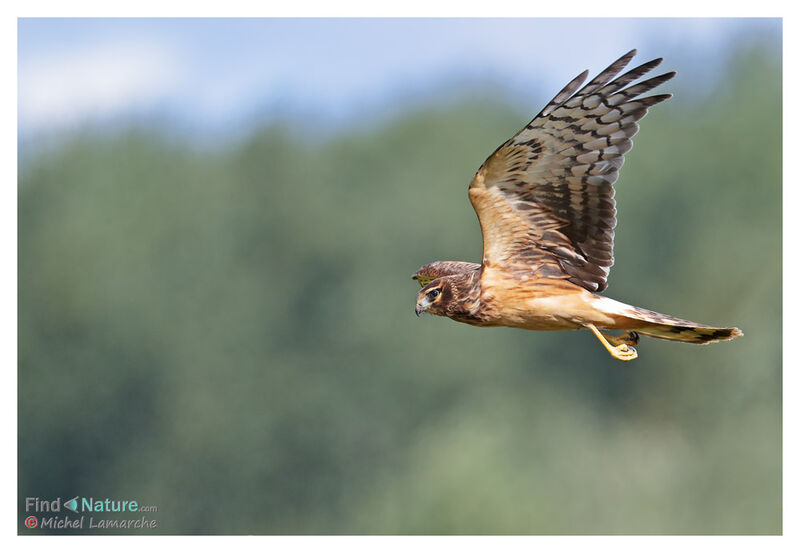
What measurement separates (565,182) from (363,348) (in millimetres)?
27031

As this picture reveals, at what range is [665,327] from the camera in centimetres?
609

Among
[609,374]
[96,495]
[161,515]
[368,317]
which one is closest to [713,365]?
[609,374]

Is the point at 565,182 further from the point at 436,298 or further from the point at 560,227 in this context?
the point at 436,298

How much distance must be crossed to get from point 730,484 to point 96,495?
671 inches

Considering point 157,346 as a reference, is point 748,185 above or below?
above

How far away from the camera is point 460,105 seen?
3753 centimetres

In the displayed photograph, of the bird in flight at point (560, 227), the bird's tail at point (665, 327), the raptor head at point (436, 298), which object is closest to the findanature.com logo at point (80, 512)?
the raptor head at point (436, 298)

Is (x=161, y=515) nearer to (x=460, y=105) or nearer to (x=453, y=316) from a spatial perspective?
(x=460, y=105)

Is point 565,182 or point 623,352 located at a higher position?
point 565,182

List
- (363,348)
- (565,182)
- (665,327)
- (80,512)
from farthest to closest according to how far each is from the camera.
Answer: (363,348)
(80,512)
(565,182)
(665,327)

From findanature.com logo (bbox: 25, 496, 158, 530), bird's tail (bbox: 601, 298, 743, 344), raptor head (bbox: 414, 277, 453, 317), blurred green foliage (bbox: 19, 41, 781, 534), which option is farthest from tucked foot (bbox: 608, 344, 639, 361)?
findanature.com logo (bbox: 25, 496, 158, 530)

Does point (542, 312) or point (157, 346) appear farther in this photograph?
point (157, 346)

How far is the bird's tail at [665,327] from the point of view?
5988mm

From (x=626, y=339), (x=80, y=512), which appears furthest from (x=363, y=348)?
Result: (x=626, y=339)
